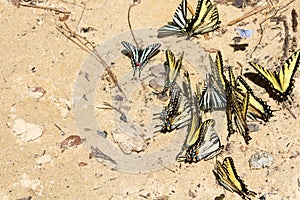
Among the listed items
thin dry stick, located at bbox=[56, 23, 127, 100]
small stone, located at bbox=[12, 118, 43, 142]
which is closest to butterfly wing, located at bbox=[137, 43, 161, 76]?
thin dry stick, located at bbox=[56, 23, 127, 100]

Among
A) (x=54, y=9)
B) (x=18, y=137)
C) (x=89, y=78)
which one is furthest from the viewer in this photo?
(x=54, y=9)

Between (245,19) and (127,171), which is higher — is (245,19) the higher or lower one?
the higher one

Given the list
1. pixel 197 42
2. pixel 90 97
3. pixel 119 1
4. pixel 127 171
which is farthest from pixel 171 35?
pixel 127 171

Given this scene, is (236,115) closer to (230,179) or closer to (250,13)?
(230,179)

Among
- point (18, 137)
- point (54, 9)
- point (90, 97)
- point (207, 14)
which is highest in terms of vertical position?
point (207, 14)

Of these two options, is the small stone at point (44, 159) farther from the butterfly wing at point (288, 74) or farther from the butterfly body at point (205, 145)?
the butterfly wing at point (288, 74)

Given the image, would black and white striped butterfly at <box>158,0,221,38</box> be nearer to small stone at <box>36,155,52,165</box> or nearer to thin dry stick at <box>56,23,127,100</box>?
thin dry stick at <box>56,23,127,100</box>

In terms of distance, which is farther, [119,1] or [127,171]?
[119,1]

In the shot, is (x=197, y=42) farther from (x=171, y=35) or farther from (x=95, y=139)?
(x=95, y=139)

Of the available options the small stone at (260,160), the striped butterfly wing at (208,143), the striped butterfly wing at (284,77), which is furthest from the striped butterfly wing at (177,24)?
the small stone at (260,160)
